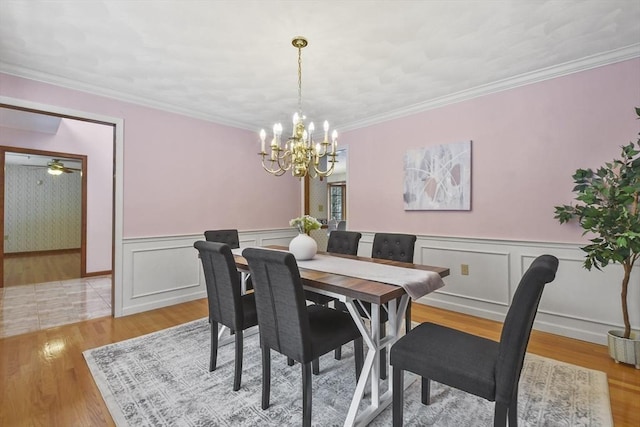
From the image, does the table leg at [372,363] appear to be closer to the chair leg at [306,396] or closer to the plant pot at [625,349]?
the chair leg at [306,396]

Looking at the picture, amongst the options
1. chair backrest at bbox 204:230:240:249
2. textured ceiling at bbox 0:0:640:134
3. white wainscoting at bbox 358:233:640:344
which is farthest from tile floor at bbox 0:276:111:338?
white wainscoting at bbox 358:233:640:344

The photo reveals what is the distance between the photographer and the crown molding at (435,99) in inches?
100.0

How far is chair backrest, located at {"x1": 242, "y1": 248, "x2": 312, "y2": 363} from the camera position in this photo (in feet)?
5.19

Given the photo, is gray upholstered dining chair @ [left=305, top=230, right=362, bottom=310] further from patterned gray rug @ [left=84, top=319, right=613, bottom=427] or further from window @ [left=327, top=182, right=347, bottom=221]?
window @ [left=327, top=182, right=347, bottom=221]

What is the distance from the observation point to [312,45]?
93.2 inches

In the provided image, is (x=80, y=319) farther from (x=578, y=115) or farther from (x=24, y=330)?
(x=578, y=115)

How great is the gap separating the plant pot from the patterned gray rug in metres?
0.31

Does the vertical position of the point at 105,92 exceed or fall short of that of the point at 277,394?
it exceeds it

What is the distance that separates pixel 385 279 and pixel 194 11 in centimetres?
210

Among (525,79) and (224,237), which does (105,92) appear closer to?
(224,237)

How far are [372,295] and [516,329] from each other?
0.61m

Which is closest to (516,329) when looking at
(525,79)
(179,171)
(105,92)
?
(525,79)

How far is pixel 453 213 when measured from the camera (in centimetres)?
350

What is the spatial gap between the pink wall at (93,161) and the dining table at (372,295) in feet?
16.0
